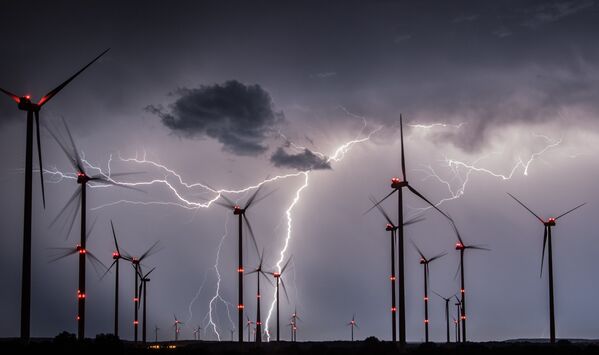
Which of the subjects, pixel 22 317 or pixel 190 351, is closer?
pixel 22 317

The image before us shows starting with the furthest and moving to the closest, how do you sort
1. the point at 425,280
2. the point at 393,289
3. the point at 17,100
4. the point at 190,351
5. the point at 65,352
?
1. the point at 425,280
2. the point at 393,289
3. the point at 190,351
4. the point at 65,352
5. the point at 17,100

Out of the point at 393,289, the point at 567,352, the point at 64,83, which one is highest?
the point at 64,83

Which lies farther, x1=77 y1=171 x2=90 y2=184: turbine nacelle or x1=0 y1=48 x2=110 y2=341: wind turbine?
x1=77 y1=171 x2=90 y2=184: turbine nacelle

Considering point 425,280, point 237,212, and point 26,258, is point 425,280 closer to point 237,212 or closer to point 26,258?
point 237,212

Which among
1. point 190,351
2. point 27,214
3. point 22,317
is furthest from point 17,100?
point 190,351

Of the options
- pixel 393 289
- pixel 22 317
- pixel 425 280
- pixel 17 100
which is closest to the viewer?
pixel 22 317

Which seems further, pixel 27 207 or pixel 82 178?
pixel 82 178

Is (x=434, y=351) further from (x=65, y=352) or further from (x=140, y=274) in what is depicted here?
(x=140, y=274)

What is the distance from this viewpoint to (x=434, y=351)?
66.6 m

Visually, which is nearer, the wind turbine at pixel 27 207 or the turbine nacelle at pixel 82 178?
the wind turbine at pixel 27 207

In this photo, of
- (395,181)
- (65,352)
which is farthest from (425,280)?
(65,352)

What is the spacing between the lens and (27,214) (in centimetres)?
4266

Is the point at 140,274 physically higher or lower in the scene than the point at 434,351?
higher

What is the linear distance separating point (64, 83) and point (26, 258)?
14.0m
